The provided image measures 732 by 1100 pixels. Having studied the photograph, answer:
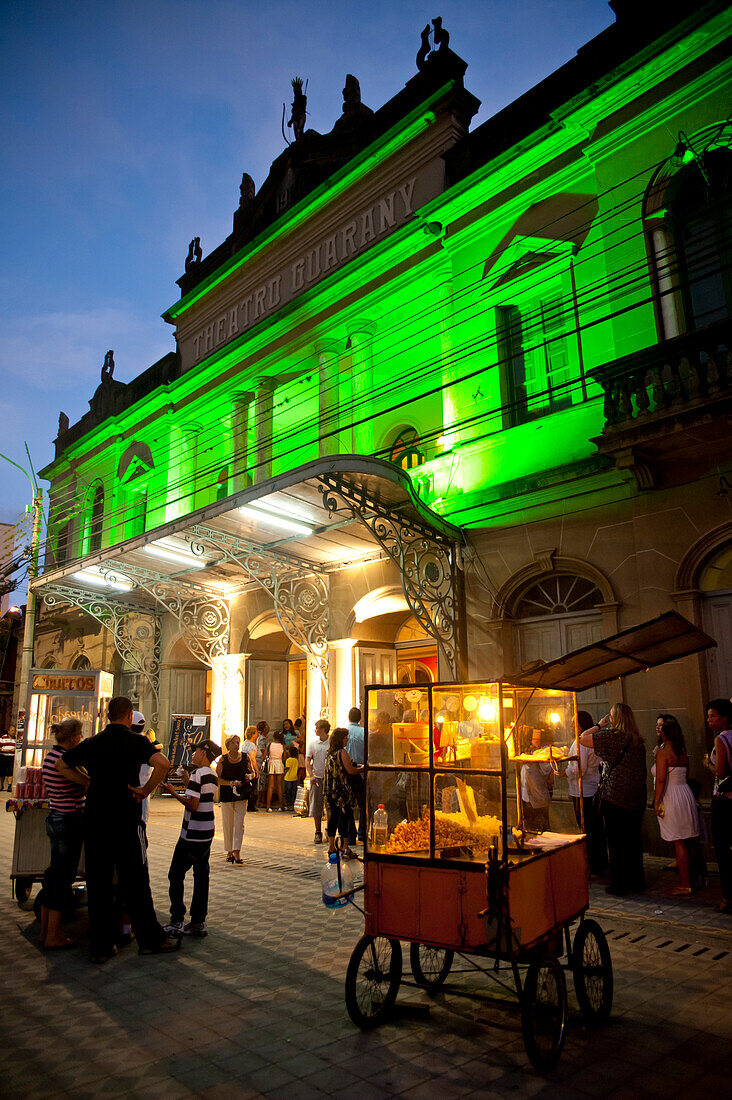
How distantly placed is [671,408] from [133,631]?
15.7 m

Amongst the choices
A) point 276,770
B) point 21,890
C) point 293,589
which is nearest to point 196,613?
point 293,589

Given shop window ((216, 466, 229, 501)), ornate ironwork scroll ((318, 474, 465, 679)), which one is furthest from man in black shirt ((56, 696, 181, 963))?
shop window ((216, 466, 229, 501))

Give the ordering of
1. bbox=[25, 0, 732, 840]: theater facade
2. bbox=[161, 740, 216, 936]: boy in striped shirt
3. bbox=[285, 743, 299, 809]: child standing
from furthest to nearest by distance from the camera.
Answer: bbox=[285, 743, 299, 809]: child standing < bbox=[25, 0, 732, 840]: theater facade < bbox=[161, 740, 216, 936]: boy in striped shirt

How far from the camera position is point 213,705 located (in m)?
17.8

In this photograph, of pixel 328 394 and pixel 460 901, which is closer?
pixel 460 901

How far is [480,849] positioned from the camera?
4559 mm

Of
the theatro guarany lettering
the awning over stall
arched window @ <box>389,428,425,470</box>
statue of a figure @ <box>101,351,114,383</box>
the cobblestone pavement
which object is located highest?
statue of a figure @ <box>101,351,114,383</box>

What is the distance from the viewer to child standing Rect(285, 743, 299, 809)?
15.5m

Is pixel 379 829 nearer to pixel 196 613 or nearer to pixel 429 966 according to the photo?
pixel 429 966

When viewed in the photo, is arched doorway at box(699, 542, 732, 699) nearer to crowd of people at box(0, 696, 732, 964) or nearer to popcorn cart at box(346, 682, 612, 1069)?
crowd of people at box(0, 696, 732, 964)

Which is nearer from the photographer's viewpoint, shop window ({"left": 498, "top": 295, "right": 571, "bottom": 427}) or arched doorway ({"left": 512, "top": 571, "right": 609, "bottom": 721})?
arched doorway ({"left": 512, "top": 571, "right": 609, "bottom": 721})

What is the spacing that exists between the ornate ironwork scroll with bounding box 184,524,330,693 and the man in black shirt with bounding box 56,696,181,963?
27.2 feet

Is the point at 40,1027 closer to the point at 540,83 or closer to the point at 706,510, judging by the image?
the point at 706,510

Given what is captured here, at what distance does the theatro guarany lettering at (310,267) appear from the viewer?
49.1ft
